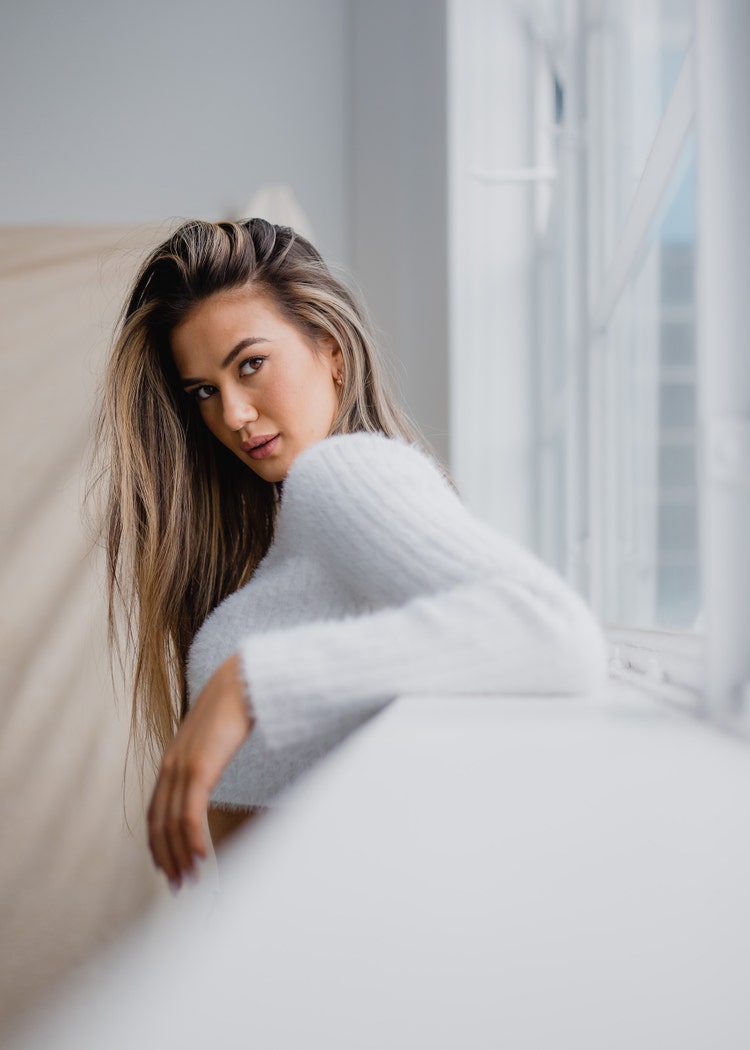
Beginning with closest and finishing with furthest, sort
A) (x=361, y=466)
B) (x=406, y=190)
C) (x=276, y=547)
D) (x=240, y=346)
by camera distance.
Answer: (x=361, y=466) → (x=276, y=547) → (x=240, y=346) → (x=406, y=190)

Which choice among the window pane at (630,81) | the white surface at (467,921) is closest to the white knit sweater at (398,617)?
the white surface at (467,921)

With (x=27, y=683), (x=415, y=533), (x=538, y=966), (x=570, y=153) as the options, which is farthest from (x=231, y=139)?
(x=538, y=966)

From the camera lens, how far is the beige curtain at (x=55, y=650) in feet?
5.43

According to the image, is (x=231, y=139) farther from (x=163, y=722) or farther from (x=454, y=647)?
(x=454, y=647)

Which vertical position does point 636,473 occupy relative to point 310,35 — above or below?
below

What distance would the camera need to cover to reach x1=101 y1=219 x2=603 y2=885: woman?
50 centimetres

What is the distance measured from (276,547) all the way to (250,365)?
7.5 inches

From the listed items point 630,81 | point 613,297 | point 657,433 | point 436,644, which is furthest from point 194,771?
point 630,81

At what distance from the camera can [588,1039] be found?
225 millimetres

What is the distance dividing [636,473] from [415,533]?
600 millimetres

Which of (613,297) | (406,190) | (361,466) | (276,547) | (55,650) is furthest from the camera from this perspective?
(406,190)

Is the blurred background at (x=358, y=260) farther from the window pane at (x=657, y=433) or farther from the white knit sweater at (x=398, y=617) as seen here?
the white knit sweater at (x=398, y=617)

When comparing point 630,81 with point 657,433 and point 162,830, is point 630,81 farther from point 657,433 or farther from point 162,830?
point 162,830

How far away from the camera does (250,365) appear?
0.83 meters
